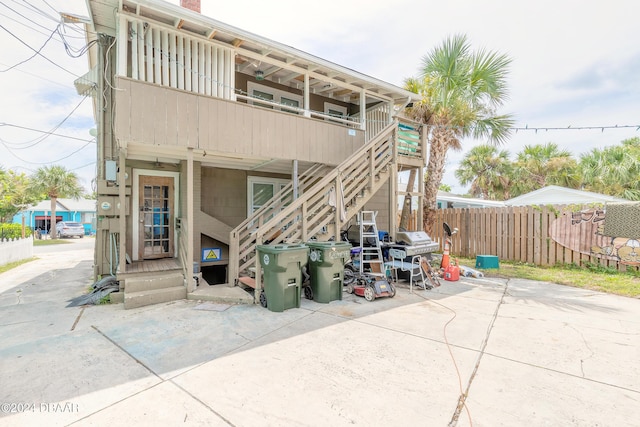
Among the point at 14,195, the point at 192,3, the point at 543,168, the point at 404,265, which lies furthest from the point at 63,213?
the point at 543,168

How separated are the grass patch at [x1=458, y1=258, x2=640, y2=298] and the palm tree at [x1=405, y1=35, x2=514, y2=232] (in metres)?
Answer: 3.04

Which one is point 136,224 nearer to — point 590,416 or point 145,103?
point 145,103

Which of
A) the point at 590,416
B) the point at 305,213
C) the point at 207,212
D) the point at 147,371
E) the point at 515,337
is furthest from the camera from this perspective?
the point at 207,212

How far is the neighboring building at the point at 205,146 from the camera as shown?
18.1 ft

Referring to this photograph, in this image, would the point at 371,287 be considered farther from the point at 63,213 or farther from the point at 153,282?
the point at 63,213

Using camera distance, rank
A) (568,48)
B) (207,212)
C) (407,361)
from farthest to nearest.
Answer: (568,48), (207,212), (407,361)

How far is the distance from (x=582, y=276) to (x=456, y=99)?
624 centimetres

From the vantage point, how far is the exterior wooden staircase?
6258 mm

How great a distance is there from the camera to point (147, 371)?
3.12 meters

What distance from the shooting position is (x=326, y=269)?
5.66 metres

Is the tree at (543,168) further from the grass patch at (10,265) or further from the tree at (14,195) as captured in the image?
the tree at (14,195)

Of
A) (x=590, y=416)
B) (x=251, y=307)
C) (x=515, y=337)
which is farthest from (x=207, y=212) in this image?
(x=590, y=416)

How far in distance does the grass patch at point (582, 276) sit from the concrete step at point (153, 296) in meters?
8.03

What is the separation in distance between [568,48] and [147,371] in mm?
12656
